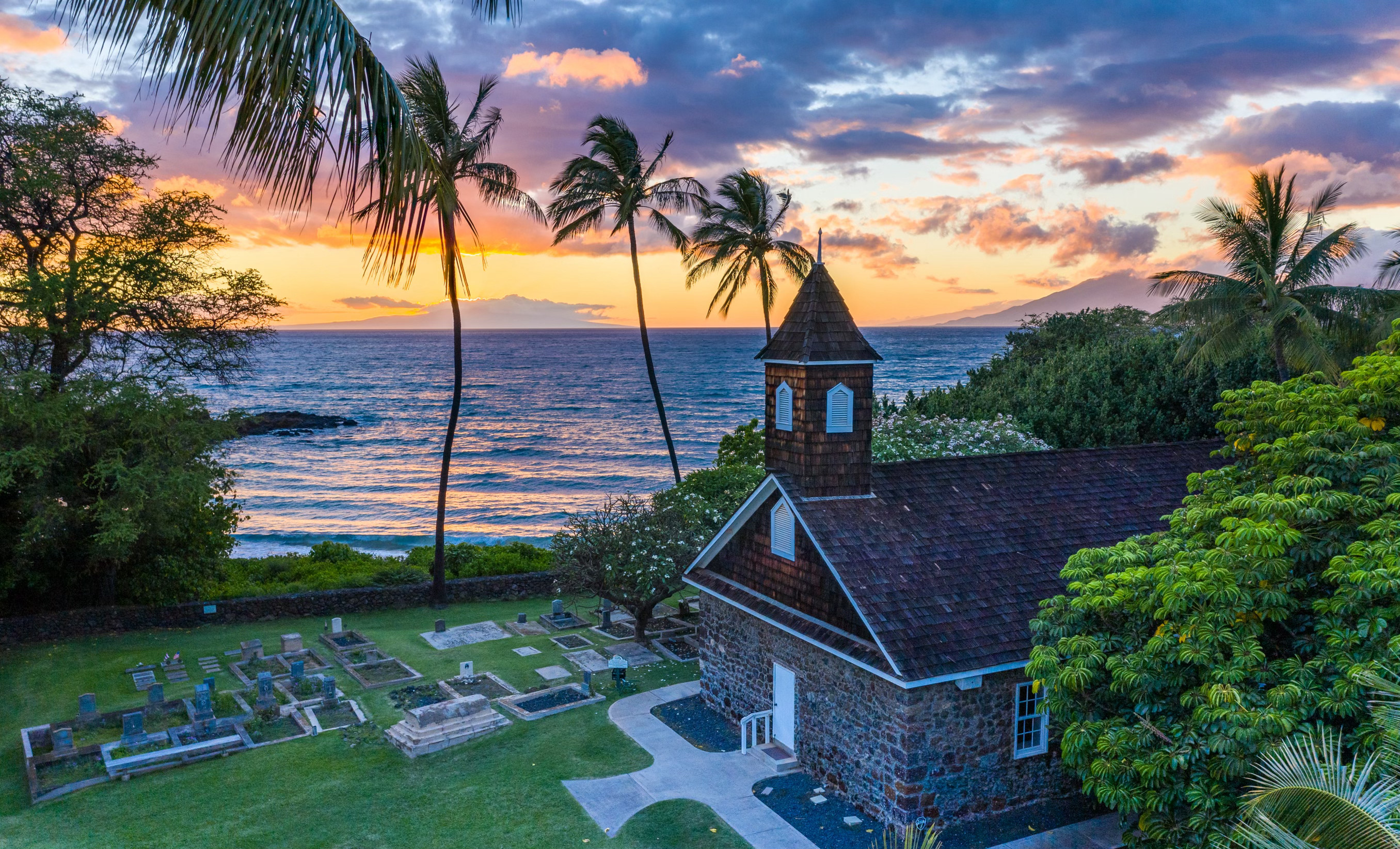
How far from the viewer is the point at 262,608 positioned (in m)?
26.6

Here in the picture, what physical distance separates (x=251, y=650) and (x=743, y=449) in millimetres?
17132

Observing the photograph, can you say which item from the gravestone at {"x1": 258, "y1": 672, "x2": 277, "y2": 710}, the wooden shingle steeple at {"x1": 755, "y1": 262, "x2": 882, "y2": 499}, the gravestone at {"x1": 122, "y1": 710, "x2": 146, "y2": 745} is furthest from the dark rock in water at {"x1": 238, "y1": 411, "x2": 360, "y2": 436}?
the wooden shingle steeple at {"x1": 755, "y1": 262, "x2": 882, "y2": 499}

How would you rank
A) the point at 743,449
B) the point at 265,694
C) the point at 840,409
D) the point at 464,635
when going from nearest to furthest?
the point at 840,409
the point at 265,694
the point at 464,635
the point at 743,449

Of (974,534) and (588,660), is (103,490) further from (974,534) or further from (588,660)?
(974,534)

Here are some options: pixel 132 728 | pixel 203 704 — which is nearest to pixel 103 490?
pixel 203 704

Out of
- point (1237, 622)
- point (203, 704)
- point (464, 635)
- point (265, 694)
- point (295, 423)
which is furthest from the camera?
point (295, 423)

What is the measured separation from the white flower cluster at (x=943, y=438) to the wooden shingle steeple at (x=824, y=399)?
9.31 metres

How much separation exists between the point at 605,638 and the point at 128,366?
17954 mm

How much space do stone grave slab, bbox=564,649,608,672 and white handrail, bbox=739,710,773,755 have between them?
571cm

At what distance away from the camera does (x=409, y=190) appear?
12.6 feet

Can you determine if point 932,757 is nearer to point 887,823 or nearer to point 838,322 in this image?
point 887,823

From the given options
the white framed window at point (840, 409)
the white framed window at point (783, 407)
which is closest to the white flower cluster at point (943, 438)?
the white framed window at point (783, 407)

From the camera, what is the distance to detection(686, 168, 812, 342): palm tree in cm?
3064

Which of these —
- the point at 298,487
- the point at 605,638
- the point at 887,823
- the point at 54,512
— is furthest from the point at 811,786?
the point at 298,487
